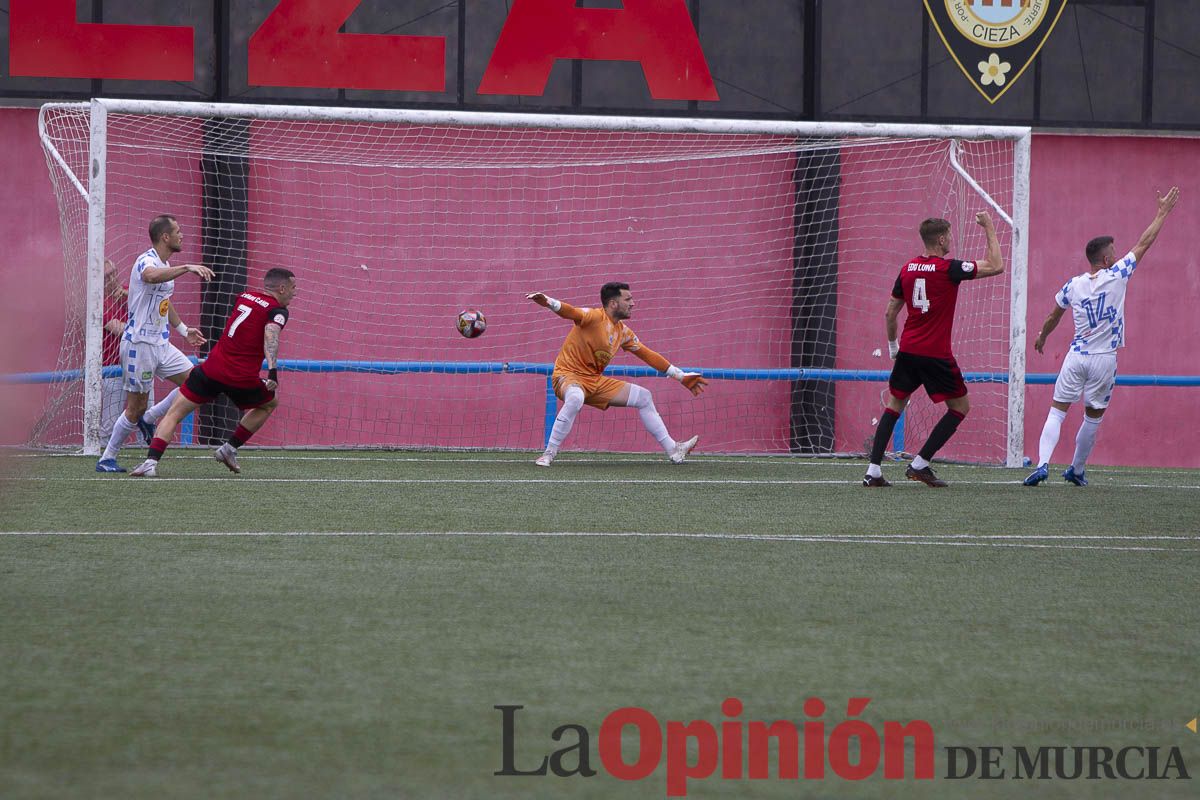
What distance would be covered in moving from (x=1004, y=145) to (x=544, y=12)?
16.8ft

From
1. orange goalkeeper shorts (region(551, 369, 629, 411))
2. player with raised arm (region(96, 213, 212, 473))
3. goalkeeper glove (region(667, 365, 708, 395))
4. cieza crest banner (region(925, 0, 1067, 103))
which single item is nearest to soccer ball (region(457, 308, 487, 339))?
orange goalkeeper shorts (region(551, 369, 629, 411))

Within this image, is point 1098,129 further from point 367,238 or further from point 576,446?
point 367,238

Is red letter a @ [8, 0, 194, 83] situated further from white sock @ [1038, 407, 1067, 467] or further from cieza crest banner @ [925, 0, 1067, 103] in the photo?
white sock @ [1038, 407, 1067, 467]

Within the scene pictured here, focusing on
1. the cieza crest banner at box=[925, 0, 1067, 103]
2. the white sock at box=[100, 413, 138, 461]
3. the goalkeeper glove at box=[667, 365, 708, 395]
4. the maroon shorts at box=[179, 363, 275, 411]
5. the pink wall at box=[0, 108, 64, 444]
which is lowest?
the white sock at box=[100, 413, 138, 461]

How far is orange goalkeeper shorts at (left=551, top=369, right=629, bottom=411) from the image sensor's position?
11008mm

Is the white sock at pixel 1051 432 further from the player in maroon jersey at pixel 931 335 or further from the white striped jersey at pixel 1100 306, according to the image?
the player in maroon jersey at pixel 931 335

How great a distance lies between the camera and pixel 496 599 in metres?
4.68

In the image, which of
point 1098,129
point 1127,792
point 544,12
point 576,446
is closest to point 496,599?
point 1127,792

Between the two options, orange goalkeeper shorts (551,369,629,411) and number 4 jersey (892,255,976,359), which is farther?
orange goalkeeper shorts (551,369,629,411)

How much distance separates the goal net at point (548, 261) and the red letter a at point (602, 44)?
55cm

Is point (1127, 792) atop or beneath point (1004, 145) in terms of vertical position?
beneath

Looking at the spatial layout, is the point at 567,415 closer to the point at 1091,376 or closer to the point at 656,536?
the point at 1091,376

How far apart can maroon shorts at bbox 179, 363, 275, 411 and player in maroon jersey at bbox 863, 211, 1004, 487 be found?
13.5 ft

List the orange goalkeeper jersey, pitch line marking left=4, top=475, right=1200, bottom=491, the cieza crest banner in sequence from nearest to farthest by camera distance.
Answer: pitch line marking left=4, top=475, right=1200, bottom=491 → the orange goalkeeper jersey → the cieza crest banner
